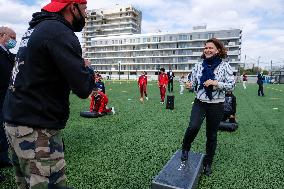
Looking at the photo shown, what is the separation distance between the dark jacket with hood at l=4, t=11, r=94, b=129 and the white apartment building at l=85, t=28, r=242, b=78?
90339 mm

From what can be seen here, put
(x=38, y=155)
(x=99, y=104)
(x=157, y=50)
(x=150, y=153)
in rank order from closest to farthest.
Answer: (x=38, y=155) < (x=150, y=153) < (x=99, y=104) < (x=157, y=50)

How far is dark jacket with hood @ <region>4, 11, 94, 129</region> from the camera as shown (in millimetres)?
1968

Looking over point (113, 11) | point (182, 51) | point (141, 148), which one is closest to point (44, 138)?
point (141, 148)

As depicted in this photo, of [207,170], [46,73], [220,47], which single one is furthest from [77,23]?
[207,170]

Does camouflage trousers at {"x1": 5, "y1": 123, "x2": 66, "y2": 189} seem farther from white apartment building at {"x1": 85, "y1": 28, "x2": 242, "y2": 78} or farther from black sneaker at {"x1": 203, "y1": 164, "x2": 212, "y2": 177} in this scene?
white apartment building at {"x1": 85, "y1": 28, "x2": 242, "y2": 78}

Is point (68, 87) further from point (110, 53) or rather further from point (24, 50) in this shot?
point (110, 53)

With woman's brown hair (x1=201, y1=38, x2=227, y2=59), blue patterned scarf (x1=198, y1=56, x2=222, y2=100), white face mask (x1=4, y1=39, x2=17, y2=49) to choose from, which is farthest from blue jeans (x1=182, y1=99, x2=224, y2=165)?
white face mask (x1=4, y1=39, x2=17, y2=49)

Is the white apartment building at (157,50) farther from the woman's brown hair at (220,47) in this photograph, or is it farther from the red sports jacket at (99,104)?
the woman's brown hair at (220,47)

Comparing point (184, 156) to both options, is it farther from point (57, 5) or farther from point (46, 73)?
point (57, 5)

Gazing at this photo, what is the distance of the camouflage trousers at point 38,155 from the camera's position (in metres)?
2.03

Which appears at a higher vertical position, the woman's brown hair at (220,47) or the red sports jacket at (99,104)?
the woman's brown hair at (220,47)

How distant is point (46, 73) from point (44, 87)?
0.10 meters

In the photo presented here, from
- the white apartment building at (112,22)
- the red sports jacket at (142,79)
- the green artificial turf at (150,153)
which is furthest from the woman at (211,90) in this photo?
the white apartment building at (112,22)

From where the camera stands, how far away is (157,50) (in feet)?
346
